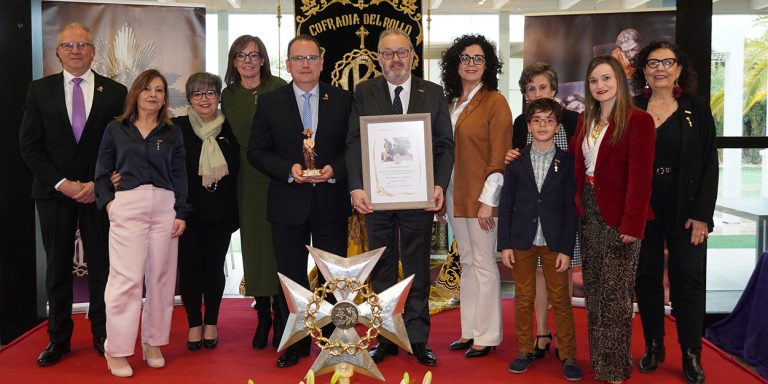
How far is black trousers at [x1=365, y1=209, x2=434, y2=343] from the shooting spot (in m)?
3.68

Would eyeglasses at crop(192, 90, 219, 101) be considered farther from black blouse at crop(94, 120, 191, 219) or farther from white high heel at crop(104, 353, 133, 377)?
white high heel at crop(104, 353, 133, 377)

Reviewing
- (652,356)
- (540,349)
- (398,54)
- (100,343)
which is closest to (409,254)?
(540,349)

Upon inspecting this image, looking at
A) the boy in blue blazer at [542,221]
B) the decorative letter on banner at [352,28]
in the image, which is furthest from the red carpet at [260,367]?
the decorative letter on banner at [352,28]

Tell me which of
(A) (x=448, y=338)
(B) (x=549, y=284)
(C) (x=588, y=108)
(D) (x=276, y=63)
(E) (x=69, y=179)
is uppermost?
(D) (x=276, y=63)

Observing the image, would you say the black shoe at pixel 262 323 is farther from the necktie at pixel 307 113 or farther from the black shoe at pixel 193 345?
the necktie at pixel 307 113

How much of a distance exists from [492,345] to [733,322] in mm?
1702

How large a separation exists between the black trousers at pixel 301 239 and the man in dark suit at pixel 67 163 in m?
0.96

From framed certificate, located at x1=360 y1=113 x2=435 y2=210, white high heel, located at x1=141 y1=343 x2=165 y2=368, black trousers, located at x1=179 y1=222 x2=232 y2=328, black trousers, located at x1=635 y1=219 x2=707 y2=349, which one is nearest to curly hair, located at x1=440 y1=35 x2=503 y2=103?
framed certificate, located at x1=360 y1=113 x2=435 y2=210

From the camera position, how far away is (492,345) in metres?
3.91

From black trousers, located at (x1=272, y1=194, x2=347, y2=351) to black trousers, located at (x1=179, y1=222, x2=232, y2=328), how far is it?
1.46 ft

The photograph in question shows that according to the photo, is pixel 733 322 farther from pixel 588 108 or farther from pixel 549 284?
pixel 588 108

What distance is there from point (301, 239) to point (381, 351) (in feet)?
2.28

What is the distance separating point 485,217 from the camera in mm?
3709

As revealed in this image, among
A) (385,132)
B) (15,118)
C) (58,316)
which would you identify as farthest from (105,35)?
(385,132)
